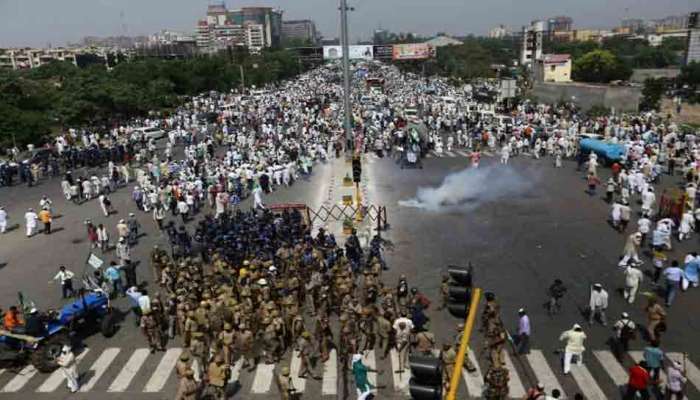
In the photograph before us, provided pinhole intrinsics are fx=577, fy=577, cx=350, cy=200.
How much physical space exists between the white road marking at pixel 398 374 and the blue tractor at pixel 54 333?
294 inches

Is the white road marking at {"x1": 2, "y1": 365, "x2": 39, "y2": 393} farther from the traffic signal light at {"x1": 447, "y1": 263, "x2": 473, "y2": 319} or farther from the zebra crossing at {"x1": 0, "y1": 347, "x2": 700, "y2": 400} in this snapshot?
the traffic signal light at {"x1": 447, "y1": 263, "x2": 473, "y2": 319}

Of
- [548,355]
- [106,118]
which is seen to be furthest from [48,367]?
[106,118]

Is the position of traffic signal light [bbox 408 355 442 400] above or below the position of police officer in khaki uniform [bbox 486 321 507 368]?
above

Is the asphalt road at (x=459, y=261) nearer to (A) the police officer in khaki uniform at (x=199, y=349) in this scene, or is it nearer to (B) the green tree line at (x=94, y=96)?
(A) the police officer in khaki uniform at (x=199, y=349)

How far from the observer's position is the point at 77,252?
2169 cm

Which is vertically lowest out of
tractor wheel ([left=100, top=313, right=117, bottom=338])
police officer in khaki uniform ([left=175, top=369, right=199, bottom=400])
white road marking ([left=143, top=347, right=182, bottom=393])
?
white road marking ([left=143, top=347, right=182, bottom=393])

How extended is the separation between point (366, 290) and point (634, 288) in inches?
284

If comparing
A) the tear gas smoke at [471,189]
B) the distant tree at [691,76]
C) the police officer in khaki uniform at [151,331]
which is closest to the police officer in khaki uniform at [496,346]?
the police officer in khaki uniform at [151,331]

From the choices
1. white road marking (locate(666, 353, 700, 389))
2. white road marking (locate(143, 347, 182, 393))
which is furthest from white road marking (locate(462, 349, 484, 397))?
white road marking (locate(143, 347, 182, 393))

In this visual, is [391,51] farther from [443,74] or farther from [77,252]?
[77,252]

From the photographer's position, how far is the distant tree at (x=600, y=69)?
97.4 meters

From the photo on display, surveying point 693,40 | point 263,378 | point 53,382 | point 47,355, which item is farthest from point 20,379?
point 693,40

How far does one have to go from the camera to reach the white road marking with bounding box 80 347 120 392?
12.8m

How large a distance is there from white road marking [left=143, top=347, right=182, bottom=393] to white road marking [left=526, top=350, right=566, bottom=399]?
8.21 meters
